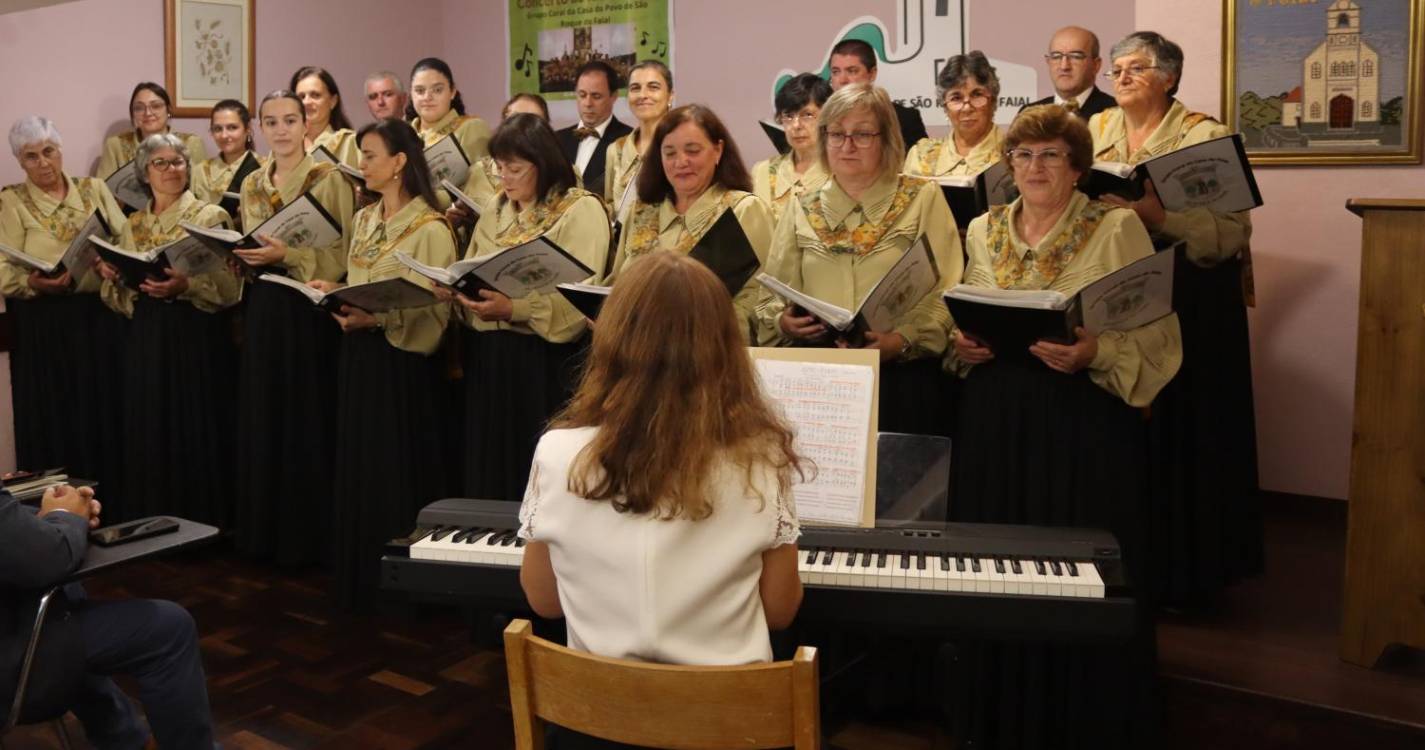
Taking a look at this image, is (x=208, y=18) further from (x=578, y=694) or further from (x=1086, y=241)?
(x=578, y=694)

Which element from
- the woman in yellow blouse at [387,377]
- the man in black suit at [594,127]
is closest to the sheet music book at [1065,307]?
the woman in yellow blouse at [387,377]

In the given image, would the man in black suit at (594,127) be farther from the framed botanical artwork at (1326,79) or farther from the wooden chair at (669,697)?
the wooden chair at (669,697)

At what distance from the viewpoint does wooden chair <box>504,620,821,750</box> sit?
5.00ft

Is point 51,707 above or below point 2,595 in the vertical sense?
below

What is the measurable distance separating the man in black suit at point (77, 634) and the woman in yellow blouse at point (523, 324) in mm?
1161

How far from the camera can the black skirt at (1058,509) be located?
2.70 metres

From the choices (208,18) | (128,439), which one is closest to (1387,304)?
(128,439)

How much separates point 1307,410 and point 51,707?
3989 mm

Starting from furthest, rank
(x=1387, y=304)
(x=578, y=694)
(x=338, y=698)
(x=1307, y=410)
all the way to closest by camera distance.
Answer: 1. (x=1307, y=410)
2. (x=338, y=698)
3. (x=1387, y=304)
4. (x=578, y=694)

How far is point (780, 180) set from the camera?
14.5 ft

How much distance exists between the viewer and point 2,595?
Result: 7.98 feet

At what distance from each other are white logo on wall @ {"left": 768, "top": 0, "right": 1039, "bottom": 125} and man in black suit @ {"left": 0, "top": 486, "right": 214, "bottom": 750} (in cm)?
394

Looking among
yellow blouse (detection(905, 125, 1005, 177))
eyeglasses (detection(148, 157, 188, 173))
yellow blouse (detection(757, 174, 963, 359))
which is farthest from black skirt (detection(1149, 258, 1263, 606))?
eyeglasses (detection(148, 157, 188, 173))

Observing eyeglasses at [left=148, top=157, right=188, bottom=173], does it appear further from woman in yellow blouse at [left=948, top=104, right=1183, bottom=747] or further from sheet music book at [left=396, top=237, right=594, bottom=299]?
woman in yellow blouse at [left=948, top=104, right=1183, bottom=747]
